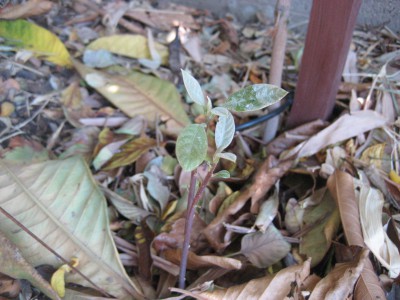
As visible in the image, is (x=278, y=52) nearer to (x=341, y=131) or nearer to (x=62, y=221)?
(x=341, y=131)

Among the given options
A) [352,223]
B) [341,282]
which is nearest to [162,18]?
[352,223]

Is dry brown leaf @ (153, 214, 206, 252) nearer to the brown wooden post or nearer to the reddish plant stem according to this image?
the reddish plant stem

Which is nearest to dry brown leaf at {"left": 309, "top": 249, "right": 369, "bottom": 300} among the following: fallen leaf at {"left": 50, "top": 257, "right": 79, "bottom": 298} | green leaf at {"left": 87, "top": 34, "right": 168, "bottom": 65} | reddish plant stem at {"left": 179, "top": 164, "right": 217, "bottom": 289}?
reddish plant stem at {"left": 179, "top": 164, "right": 217, "bottom": 289}

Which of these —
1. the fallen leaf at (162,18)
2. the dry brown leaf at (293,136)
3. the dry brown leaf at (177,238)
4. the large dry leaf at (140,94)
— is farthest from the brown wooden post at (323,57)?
the fallen leaf at (162,18)

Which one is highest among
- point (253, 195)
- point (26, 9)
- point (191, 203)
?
point (26, 9)

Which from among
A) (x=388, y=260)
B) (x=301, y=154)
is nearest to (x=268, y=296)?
(x=388, y=260)

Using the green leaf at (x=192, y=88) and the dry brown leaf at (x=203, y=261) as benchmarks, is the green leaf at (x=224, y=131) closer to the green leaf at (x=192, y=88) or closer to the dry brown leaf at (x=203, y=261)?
the green leaf at (x=192, y=88)
